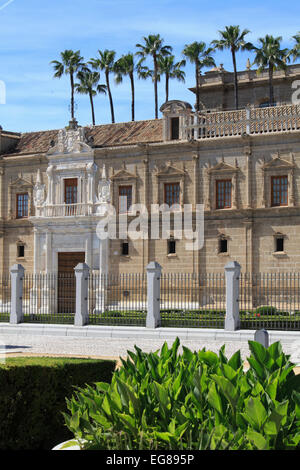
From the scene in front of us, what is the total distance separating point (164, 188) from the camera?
32.6 meters

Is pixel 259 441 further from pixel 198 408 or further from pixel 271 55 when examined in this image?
pixel 271 55

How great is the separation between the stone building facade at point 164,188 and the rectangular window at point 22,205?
0.19 feet

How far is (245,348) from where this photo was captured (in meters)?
17.5

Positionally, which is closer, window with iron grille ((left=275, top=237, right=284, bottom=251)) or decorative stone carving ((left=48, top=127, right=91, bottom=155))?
window with iron grille ((left=275, top=237, right=284, bottom=251))

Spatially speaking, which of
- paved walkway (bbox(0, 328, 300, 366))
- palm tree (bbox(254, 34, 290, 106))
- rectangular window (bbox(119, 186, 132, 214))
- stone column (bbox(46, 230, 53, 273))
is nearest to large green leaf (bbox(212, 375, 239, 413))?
paved walkway (bbox(0, 328, 300, 366))

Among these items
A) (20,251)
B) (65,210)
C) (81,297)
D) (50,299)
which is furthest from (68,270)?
(81,297)

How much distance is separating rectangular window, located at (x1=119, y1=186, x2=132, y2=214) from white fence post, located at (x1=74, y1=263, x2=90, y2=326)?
11.0m

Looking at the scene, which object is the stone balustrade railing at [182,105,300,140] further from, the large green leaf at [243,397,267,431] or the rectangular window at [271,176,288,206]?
the large green leaf at [243,397,267,431]

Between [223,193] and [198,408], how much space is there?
87.4 ft

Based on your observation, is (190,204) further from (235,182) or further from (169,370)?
(169,370)

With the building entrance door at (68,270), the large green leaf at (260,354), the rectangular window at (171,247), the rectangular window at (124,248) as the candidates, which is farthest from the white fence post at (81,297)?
the large green leaf at (260,354)

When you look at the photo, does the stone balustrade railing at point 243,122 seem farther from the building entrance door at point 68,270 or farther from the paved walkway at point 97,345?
the paved walkway at point 97,345

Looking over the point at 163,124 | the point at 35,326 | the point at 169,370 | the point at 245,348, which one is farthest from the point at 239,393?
the point at 163,124

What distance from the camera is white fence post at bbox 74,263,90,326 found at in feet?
72.8
